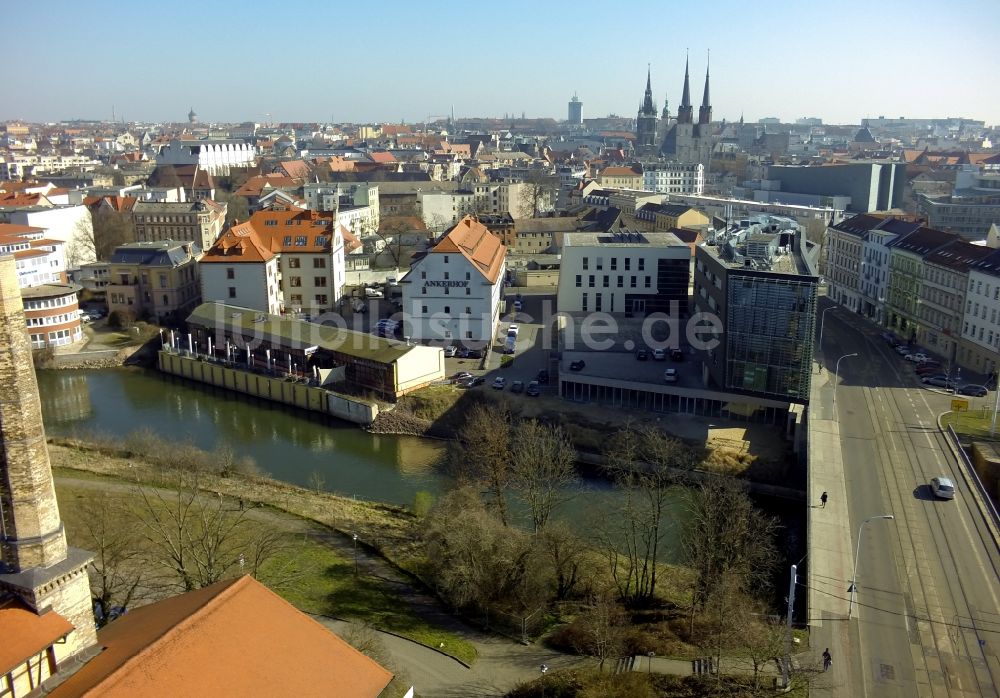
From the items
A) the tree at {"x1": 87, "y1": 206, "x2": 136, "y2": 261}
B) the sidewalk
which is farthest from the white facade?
the sidewalk

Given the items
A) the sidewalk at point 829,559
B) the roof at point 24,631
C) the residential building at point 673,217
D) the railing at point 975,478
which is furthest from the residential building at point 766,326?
the residential building at point 673,217

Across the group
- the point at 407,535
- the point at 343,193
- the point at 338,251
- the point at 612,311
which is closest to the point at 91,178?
the point at 343,193

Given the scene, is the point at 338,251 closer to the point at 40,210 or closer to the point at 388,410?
the point at 388,410

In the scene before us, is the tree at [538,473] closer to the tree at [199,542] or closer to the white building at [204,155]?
the tree at [199,542]

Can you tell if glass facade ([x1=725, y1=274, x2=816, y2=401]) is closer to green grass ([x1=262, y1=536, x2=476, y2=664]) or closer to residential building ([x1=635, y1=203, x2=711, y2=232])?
green grass ([x1=262, y1=536, x2=476, y2=664])

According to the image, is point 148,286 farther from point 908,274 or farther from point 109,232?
point 908,274
